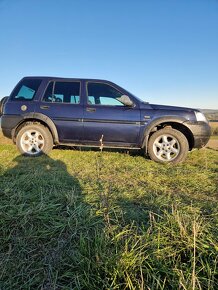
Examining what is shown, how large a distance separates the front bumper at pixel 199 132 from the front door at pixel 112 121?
1148mm

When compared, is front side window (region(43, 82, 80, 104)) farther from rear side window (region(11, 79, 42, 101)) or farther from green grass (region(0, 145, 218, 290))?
green grass (region(0, 145, 218, 290))

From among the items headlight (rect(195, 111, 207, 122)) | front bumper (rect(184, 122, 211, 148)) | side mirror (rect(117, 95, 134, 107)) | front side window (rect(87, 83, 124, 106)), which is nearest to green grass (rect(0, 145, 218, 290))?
front bumper (rect(184, 122, 211, 148))

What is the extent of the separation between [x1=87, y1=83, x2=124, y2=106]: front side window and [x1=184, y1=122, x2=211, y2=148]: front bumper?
1614mm

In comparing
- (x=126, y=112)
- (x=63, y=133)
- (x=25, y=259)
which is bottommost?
(x=25, y=259)

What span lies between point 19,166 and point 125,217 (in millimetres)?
2987

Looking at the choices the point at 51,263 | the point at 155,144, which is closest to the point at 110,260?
the point at 51,263

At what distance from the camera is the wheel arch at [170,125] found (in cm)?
611

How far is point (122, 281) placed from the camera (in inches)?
73.6

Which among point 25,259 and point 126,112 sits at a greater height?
point 126,112

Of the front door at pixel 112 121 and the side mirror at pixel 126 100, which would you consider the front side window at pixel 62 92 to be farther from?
the side mirror at pixel 126 100

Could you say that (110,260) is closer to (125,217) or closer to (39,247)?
(39,247)

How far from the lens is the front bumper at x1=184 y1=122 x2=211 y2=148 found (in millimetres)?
6094

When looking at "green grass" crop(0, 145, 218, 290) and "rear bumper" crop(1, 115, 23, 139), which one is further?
"rear bumper" crop(1, 115, 23, 139)

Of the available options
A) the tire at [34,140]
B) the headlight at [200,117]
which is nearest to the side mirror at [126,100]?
the headlight at [200,117]
